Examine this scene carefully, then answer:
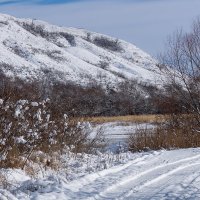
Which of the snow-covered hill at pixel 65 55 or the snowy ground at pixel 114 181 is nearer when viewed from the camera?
the snowy ground at pixel 114 181

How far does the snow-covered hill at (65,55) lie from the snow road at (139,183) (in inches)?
2838

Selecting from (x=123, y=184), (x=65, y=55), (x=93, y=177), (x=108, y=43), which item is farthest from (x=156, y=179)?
(x=108, y=43)

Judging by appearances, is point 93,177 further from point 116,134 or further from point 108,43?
point 108,43

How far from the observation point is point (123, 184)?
926 centimetres

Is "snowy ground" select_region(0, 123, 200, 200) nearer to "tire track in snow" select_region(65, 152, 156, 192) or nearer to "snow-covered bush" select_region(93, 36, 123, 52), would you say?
"tire track in snow" select_region(65, 152, 156, 192)

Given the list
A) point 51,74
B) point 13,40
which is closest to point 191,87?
point 51,74

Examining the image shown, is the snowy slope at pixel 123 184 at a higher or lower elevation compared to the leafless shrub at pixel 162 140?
lower

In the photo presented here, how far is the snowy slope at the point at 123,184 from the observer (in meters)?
8.19

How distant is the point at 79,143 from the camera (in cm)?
1534

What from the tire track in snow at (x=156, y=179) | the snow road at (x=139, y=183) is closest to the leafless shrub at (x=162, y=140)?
the snow road at (x=139, y=183)

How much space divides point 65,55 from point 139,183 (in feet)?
363

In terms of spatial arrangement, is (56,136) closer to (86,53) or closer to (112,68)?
(112,68)

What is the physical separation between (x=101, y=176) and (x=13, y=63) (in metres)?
87.8

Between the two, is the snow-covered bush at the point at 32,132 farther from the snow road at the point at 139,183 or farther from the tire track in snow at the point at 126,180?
the tire track in snow at the point at 126,180
